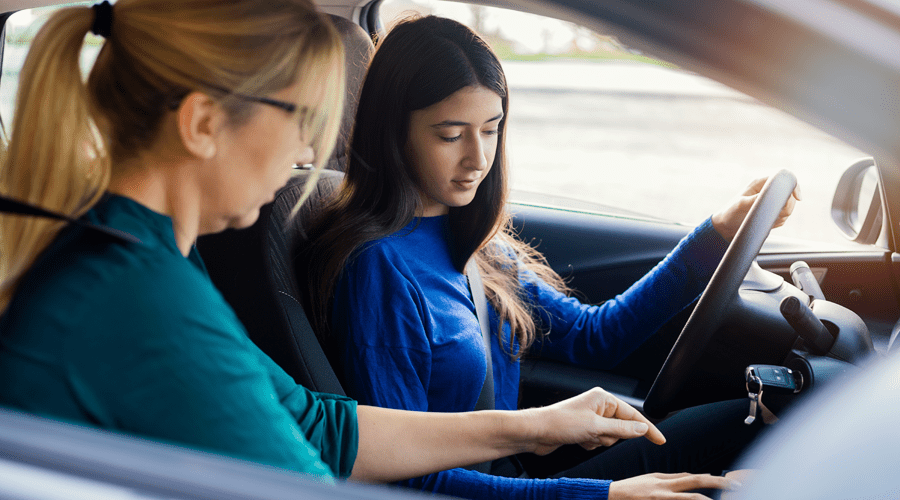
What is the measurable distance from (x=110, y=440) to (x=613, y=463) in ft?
3.43

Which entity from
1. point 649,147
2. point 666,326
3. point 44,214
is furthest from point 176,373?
point 649,147

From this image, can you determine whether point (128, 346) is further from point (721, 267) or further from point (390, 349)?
point (721, 267)

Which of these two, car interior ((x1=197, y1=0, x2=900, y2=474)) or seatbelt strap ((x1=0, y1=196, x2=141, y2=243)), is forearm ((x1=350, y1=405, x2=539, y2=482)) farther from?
seatbelt strap ((x1=0, y1=196, x2=141, y2=243))

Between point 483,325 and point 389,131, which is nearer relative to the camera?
point 389,131

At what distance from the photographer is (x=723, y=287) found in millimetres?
1297

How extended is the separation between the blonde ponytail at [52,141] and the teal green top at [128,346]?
50 millimetres

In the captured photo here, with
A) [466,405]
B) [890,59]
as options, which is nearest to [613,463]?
[466,405]

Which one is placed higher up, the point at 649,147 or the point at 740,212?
the point at 740,212

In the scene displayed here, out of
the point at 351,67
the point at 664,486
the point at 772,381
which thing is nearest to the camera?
the point at 664,486

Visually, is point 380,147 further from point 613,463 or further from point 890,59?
Result: point 890,59

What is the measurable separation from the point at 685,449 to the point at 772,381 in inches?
11.2

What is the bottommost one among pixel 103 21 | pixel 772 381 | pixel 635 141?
pixel 635 141

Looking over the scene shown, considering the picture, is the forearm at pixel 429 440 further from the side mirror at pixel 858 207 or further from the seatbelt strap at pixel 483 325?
the side mirror at pixel 858 207

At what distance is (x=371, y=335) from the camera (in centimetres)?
123
